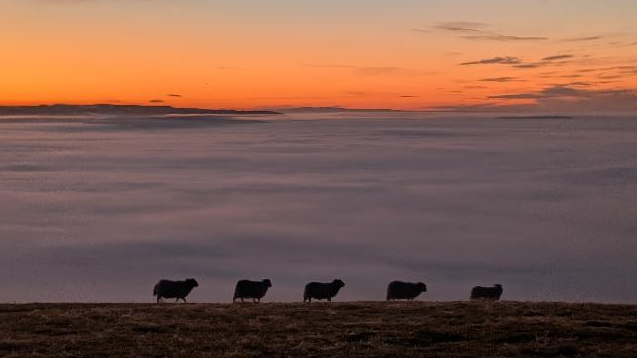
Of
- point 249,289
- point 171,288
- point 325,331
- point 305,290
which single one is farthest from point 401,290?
point 325,331

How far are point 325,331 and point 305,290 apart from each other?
979 cm

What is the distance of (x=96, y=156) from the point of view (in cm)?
14575

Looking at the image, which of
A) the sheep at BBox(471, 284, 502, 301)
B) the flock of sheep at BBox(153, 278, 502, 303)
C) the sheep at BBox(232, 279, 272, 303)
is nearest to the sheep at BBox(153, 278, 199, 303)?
the flock of sheep at BBox(153, 278, 502, 303)

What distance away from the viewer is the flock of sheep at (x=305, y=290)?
2583 centimetres

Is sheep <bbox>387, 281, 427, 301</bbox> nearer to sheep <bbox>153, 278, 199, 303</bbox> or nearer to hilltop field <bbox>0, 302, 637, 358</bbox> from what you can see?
hilltop field <bbox>0, 302, 637, 358</bbox>

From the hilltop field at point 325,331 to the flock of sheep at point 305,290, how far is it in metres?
4.50

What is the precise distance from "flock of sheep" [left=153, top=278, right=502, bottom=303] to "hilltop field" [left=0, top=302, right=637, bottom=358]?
177 inches

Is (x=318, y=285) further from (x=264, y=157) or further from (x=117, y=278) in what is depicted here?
(x=264, y=157)

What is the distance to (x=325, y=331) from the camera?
16.8 meters

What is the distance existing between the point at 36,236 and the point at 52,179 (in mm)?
48268

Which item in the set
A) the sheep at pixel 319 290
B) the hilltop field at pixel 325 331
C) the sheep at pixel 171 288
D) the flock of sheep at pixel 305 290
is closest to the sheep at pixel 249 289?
the flock of sheep at pixel 305 290

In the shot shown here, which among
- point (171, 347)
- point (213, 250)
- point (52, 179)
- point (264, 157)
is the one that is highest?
point (264, 157)

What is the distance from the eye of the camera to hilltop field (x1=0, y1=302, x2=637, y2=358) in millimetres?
14539

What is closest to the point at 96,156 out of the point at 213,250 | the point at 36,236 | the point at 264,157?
the point at 264,157
